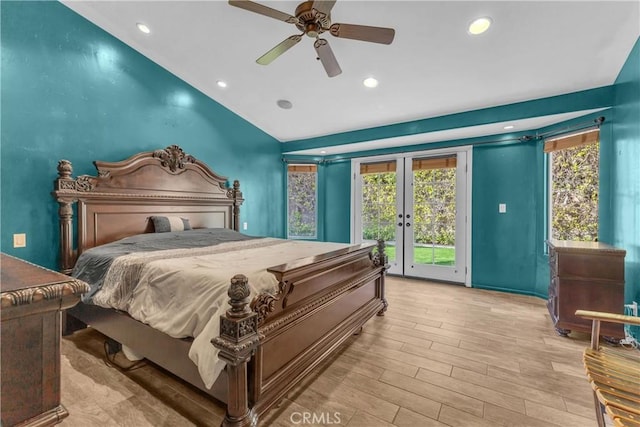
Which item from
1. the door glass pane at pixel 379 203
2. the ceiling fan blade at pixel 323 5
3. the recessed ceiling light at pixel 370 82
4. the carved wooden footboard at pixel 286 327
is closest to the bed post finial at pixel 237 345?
the carved wooden footboard at pixel 286 327

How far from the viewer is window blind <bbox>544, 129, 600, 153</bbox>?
312 cm

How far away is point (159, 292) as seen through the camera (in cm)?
184

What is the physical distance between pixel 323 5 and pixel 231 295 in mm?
1855

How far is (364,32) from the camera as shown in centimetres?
200

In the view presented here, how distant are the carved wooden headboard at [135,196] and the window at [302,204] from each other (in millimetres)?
1583

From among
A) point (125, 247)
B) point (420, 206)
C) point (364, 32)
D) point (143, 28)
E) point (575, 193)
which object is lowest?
point (125, 247)

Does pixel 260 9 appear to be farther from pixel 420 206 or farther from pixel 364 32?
pixel 420 206

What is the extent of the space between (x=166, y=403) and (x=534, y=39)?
393 centimetres

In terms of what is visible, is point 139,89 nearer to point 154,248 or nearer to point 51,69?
point 51,69

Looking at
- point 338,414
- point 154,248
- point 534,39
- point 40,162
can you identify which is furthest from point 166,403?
point 534,39

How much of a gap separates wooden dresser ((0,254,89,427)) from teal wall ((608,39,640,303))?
3572mm

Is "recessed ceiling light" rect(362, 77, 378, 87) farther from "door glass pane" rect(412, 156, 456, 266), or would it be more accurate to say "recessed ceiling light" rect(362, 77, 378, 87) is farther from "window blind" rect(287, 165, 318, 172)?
"window blind" rect(287, 165, 318, 172)

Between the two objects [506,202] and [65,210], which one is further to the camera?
[506,202]

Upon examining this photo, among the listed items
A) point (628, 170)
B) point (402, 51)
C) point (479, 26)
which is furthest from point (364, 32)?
point (628, 170)
